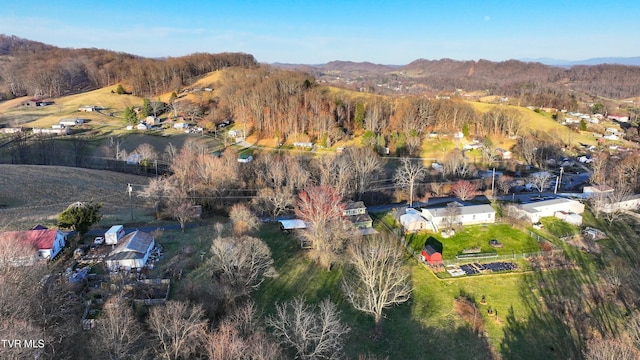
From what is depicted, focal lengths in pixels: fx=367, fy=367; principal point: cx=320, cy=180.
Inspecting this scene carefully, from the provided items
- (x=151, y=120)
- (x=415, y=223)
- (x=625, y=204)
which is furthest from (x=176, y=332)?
(x=151, y=120)

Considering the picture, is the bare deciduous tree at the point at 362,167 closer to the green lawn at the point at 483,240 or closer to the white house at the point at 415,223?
the white house at the point at 415,223

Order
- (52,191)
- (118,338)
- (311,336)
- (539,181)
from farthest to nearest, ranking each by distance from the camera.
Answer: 1. (539,181)
2. (52,191)
3. (311,336)
4. (118,338)

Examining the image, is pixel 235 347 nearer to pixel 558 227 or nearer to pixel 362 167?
pixel 362 167

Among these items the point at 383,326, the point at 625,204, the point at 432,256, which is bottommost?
the point at 383,326

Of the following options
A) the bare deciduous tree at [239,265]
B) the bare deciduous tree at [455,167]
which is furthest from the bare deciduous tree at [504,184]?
the bare deciduous tree at [239,265]

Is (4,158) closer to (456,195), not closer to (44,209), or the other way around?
(44,209)

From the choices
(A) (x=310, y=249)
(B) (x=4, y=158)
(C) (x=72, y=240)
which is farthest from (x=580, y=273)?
(B) (x=4, y=158)
